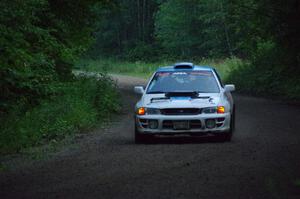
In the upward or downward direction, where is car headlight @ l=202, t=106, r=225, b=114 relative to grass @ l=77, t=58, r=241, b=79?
upward

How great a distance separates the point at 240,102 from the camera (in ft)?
96.5

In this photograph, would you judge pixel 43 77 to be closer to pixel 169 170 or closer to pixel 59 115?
pixel 59 115

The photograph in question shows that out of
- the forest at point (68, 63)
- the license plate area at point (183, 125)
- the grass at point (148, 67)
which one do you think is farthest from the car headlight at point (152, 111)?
the grass at point (148, 67)

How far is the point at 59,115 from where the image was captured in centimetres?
1981

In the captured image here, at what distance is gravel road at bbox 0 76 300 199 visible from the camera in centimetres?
1020

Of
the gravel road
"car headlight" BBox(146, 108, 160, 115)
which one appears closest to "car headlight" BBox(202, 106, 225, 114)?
the gravel road

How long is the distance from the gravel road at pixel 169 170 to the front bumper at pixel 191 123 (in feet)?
0.88

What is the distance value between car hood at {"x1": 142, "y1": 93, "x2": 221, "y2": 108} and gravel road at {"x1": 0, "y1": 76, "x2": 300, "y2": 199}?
0.76 meters

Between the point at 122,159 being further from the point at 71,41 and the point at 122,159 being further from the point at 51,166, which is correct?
the point at 71,41

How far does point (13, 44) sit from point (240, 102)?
15606mm

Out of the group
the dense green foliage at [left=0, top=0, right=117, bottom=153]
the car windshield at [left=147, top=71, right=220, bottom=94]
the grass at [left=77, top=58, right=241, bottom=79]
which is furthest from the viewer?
the grass at [left=77, top=58, right=241, bottom=79]

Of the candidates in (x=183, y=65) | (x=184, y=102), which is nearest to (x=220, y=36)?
(x=183, y=65)

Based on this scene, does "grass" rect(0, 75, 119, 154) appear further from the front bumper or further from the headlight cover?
the headlight cover

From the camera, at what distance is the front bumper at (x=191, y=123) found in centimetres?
1617
